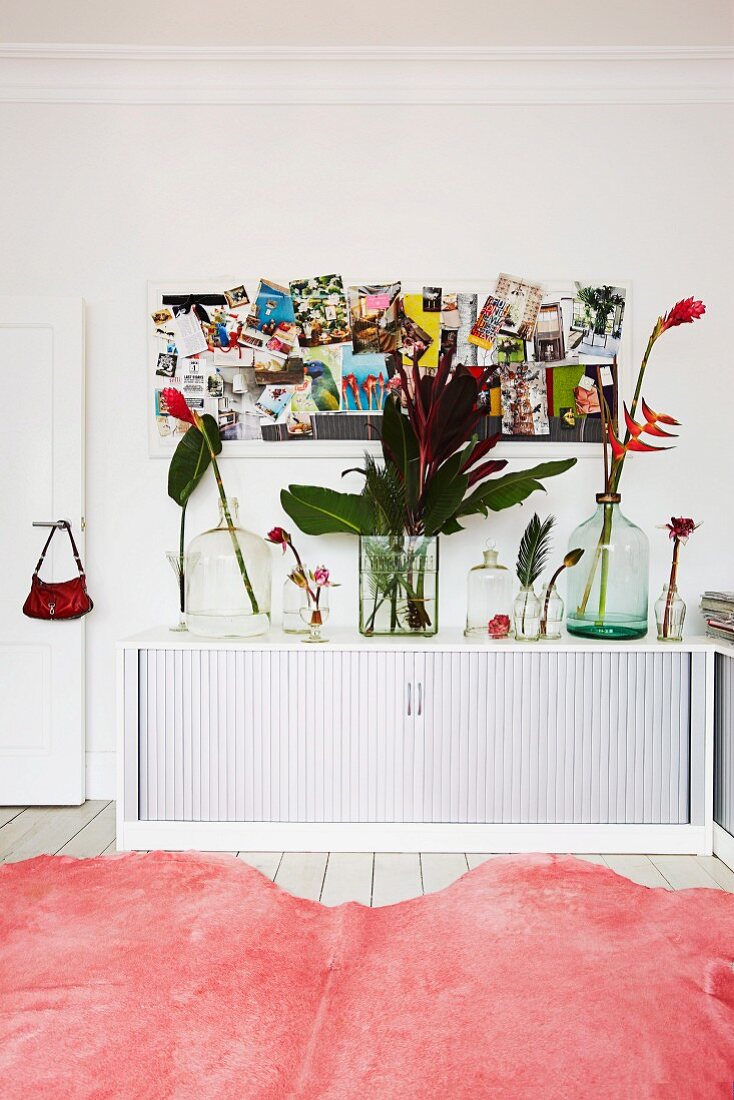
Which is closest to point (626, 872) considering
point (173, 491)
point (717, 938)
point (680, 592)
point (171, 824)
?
point (717, 938)

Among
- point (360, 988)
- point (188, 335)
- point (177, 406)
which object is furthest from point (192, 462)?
Answer: point (360, 988)

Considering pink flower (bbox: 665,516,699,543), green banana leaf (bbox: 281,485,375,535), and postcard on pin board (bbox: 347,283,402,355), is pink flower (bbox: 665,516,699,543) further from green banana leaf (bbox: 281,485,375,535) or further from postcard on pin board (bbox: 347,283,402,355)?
postcard on pin board (bbox: 347,283,402,355)

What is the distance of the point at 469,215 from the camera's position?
3.10 m

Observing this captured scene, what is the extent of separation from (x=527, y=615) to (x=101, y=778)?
168 centimetres

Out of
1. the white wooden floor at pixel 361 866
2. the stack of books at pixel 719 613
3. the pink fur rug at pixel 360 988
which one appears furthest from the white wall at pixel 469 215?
the pink fur rug at pixel 360 988

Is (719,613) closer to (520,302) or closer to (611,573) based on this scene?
(611,573)

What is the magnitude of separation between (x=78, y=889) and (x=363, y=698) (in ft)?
3.09

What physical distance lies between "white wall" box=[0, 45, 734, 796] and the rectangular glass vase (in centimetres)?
36

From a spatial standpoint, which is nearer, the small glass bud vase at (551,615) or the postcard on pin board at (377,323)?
the small glass bud vase at (551,615)

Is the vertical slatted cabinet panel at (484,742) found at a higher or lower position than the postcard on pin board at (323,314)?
lower

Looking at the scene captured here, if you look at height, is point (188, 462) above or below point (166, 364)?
below

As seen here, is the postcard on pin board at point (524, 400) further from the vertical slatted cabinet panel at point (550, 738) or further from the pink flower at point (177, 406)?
the pink flower at point (177, 406)

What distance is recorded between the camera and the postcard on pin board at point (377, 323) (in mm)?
3070

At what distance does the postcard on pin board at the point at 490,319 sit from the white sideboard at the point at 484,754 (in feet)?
3.84
